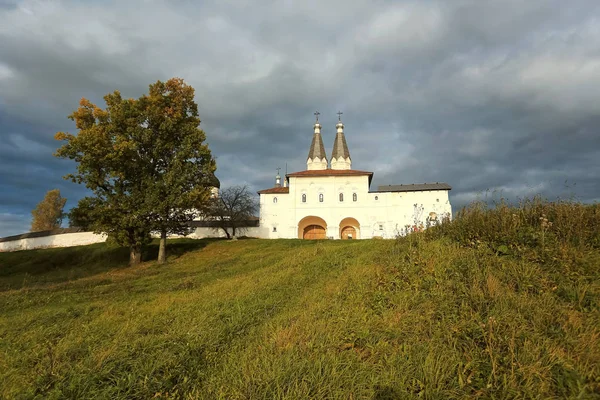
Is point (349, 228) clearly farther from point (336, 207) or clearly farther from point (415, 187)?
point (415, 187)

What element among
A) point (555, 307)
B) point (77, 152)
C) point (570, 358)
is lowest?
point (570, 358)

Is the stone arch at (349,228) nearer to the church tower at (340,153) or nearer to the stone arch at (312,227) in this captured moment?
the stone arch at (312,227)

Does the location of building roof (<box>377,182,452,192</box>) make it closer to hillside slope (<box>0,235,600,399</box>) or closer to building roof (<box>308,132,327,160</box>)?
building roof (<box>308,132,327,160</box>)

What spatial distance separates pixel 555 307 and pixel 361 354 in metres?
2.41

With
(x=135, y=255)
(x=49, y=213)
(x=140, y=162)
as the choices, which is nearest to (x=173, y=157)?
(x=140, y=162)

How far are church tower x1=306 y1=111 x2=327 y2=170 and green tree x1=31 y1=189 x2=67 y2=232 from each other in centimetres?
3583

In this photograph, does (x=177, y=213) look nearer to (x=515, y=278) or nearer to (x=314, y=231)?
(x=515, y=278)

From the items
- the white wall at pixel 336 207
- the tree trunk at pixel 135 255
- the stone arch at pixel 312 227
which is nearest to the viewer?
the tree trunk at pixel 135 255

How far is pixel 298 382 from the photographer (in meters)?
3.17

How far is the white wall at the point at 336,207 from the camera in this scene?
3794 cm

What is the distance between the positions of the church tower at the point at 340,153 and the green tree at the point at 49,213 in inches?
1543

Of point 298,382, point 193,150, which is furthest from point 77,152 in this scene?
point 298,382

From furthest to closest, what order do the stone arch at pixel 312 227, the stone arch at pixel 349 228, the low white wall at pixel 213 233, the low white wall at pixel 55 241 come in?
the stone arch at pixel 312 227
the stone arch at pixel 349 228
the low white wall at pixel 213 233
the low white wall at pixel 55 241

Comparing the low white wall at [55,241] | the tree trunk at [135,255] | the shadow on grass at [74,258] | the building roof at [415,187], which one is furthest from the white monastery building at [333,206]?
the tree trunk at [135,255]
